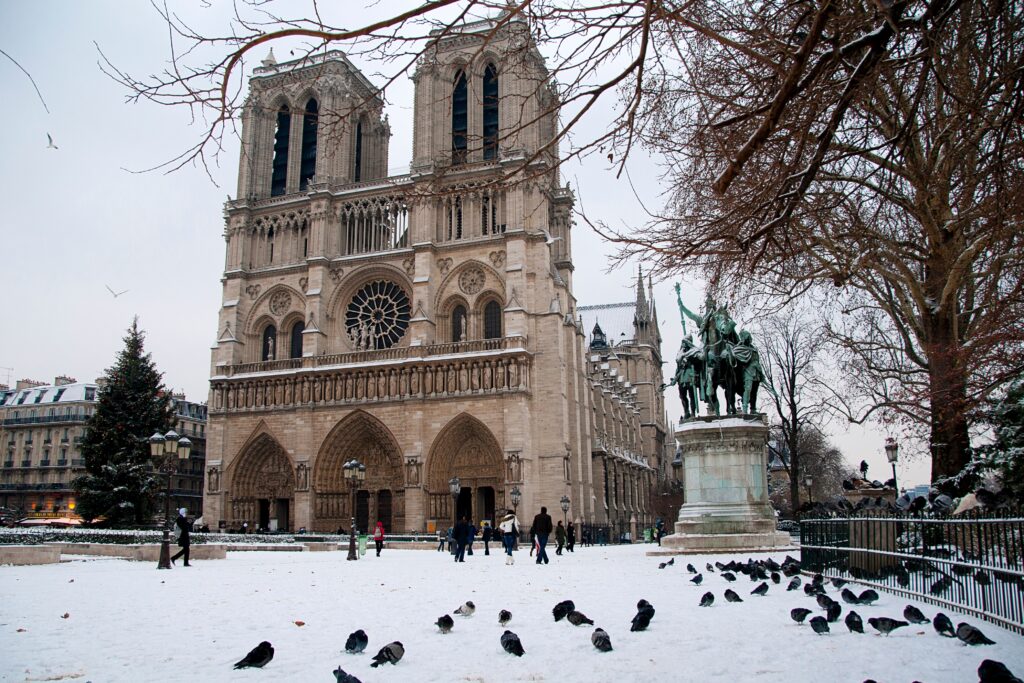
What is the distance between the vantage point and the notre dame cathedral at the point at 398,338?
34156 millimetres

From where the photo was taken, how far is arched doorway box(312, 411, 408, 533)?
117 feet

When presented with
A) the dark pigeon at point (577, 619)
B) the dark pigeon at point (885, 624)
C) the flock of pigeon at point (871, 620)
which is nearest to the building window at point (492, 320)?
the flock of pigeon at point (871, 620)

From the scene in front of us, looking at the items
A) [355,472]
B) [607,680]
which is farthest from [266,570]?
[607,680]

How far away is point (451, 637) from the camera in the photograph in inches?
242

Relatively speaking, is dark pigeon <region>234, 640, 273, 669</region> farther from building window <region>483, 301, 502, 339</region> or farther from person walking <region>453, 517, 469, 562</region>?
building window <region>483, 301, 502, 339</region>

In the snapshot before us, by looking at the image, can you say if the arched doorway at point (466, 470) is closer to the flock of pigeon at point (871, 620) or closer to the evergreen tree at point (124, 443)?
the evergreen tree at point (124, 443)

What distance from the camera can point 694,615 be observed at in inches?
284

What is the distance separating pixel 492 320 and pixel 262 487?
1319 centimetres

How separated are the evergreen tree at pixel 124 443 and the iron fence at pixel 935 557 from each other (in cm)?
2957

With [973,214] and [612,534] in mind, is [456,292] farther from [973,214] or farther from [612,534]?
[973,214]

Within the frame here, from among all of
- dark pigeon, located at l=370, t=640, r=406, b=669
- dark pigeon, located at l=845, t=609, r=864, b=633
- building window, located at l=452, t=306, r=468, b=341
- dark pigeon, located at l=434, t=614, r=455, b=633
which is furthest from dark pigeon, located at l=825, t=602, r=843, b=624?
building window, located at l=452, t=306, r=468, b=341

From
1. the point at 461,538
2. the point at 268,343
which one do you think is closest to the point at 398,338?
the point at 268,343

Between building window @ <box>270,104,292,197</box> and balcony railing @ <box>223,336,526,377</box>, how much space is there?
9275 mm

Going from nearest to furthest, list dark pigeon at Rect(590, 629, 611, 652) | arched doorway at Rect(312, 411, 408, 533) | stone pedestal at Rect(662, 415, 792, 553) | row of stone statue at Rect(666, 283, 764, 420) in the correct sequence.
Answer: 1. dark pigeon at Rect(590, 629, 611, 652)
2. stone pedestal at Rect(662, 415, 792, 553)
3. row of stone statue at Rect(666, 283, 764, 420)
4. arched doorway at Rect(312, 411, 408, 533)
